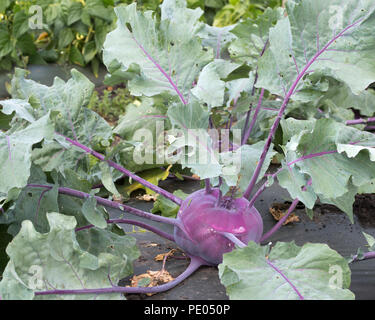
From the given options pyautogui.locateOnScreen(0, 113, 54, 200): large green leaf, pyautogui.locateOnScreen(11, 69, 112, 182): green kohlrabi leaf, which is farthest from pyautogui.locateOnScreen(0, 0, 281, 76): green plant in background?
pyautogui.locateOnScreen(0, 113, 54, 200): large green leaf

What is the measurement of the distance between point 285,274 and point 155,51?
79 centimetres

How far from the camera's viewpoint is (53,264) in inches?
47.3

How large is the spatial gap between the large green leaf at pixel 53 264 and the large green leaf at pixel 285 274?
30 cm

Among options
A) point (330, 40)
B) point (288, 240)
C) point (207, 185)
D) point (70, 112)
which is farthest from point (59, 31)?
point (330, 40)

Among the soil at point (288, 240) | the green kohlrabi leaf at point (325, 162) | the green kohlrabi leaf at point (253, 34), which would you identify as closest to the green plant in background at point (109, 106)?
the soil at point (288, 240)

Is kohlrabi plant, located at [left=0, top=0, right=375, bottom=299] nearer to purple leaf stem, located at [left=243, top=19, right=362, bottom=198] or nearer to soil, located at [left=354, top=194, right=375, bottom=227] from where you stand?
purple leaf stem, located at [left=243, top=19, right=362, bottom=198]

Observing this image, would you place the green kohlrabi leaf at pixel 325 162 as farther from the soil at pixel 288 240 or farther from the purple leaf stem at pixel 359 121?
the purple leaf stem at pixel 359 121

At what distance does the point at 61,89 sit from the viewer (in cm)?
157

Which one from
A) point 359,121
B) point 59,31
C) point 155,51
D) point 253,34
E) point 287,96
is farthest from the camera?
point 59,31

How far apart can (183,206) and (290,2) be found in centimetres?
70

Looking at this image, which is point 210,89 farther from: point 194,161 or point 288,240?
point 288,240
